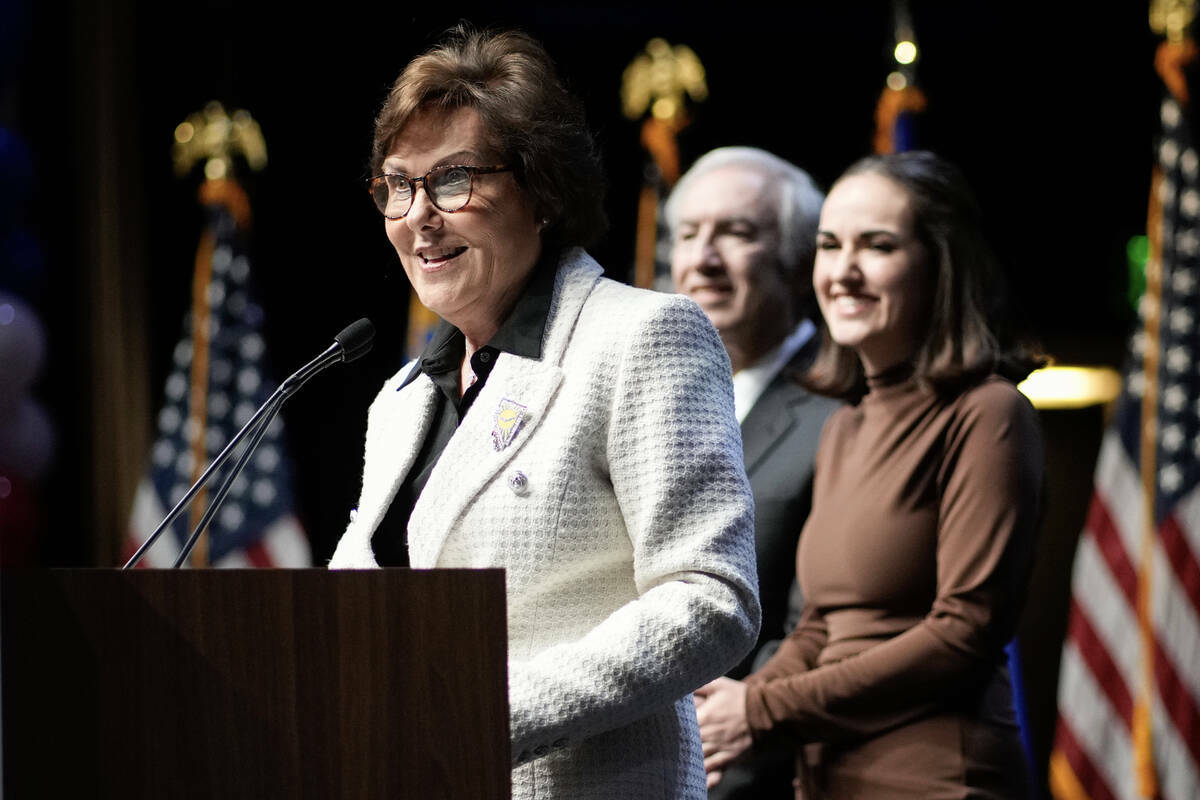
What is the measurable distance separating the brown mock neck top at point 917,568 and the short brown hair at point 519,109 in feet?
2.51

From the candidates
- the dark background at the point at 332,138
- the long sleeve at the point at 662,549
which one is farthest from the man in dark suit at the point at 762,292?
the dark background at the point at 332,138

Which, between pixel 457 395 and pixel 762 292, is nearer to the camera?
pixel 457 395

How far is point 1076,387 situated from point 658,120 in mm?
3187

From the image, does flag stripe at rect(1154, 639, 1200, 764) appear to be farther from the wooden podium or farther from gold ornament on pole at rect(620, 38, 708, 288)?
the wooden podium

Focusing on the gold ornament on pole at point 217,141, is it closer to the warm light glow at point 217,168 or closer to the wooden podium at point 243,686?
the warm light glow at point 217,168

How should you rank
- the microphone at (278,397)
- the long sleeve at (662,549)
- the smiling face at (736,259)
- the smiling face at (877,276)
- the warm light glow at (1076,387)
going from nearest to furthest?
the long sleeve at (662,549) < the microphone at (278,397) < the smiling face at (877,276) < the smiling face at (736,259) < the warm light glow at (1076,387)

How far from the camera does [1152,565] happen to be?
414cm

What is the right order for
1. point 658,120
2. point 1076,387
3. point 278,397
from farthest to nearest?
1. point 1076,387
2. point 658,120
3. point 278,397

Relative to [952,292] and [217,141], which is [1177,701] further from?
[217,141]

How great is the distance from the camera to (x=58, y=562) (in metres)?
5.68

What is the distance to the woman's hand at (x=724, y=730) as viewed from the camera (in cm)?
227

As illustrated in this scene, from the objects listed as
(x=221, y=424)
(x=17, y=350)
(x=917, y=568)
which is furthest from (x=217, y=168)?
(x=917, y=568)

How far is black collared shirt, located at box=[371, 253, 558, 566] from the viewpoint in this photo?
165 centimetres

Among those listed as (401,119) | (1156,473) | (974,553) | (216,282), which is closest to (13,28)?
(216,282)
